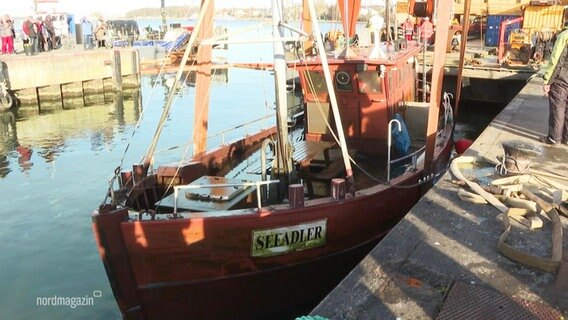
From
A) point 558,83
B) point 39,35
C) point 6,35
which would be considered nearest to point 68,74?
point 6,35

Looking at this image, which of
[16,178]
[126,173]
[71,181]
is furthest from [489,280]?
[16,178]

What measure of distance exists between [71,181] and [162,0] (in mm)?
34592

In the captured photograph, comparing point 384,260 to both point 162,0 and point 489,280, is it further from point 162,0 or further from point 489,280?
point 162,0

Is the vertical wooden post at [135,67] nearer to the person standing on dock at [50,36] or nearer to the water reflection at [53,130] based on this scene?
the water reflection at [53,130]

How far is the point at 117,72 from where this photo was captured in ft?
95.0

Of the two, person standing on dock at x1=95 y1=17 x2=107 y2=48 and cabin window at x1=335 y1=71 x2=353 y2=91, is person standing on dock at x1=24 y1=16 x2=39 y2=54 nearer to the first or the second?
person standing on dock at x1=95 y1=17 x2=107 y2=48

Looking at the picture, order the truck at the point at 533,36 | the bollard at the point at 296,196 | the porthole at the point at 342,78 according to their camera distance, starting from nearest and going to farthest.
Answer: the bollard at the point at 296,196
the porthole at the point at 342,78
the truck at the point at 533,36

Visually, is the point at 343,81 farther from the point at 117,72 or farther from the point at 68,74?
the point at 117,72

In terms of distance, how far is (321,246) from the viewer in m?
6.99

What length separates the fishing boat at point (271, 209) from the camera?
20.3 ft

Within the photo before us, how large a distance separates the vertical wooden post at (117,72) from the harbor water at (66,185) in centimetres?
157

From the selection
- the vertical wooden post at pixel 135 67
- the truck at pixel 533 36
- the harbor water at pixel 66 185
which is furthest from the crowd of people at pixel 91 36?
the truck at pixel 533 36

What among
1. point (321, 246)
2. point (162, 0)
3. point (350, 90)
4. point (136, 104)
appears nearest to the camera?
point (321, 246)

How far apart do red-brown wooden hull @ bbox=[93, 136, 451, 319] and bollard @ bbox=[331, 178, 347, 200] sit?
0.10 m
